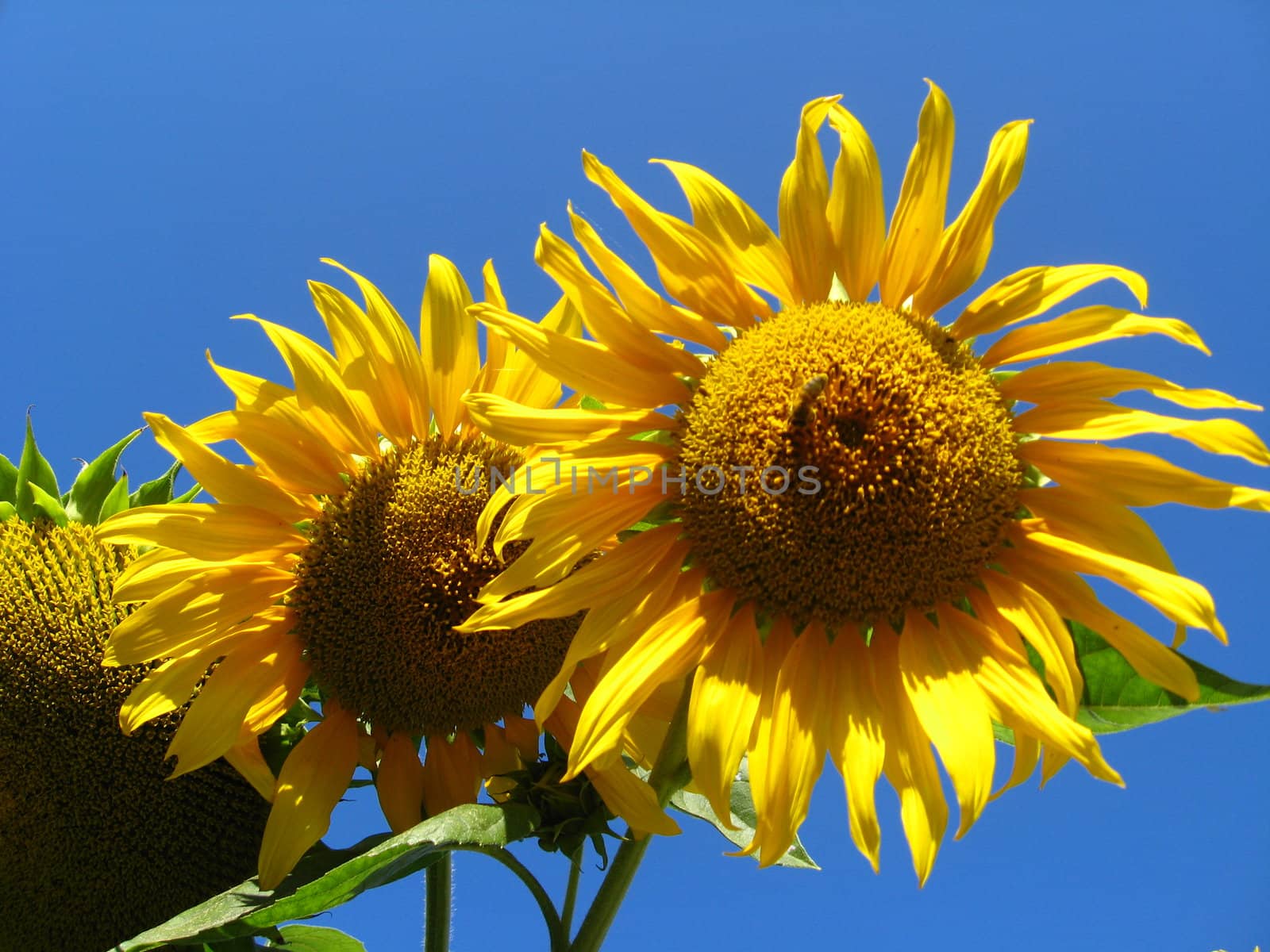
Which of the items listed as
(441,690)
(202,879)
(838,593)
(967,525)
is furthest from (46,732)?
(967,525)

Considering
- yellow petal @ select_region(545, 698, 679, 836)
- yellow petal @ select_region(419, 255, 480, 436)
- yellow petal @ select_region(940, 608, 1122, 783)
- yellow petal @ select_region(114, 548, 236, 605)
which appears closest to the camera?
yellow petal @ select_region(940, 608, 1122, 783)

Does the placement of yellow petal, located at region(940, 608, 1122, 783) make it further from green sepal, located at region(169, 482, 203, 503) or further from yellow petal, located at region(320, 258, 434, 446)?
green sepal, located at region(169, 482, 203, 503)

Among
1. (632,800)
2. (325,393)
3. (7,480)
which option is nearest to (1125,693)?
(632,800)

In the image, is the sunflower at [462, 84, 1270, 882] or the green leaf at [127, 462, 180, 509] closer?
the sunflower at [462, 84, 1270, 882]

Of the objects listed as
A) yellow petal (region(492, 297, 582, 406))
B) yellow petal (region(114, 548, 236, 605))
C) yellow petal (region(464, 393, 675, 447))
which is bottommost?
yellow petal (region(114, 548, 236, 605))

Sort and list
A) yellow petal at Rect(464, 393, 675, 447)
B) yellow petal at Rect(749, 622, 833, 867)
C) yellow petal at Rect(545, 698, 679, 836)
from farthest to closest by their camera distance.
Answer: yellow petal at Rect(545, 698, 679, 836)
yellow petal at Rect(464, 393, 675, 447)
yellow petal at Rect(749, 622, 833, 867)

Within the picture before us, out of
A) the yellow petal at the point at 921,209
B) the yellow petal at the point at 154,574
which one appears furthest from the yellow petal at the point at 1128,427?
the yellow petal at the point at 154,574

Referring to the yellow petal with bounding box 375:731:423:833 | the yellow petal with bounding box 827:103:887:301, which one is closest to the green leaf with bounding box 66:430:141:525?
the yellow petal with bounding box 375:731:423:833
